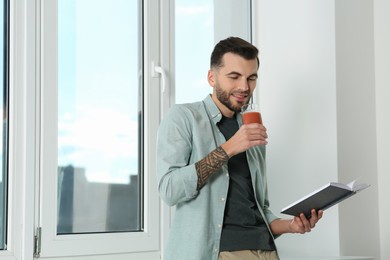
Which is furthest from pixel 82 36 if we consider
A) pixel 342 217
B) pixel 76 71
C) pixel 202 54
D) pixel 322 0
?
pixel 342 217

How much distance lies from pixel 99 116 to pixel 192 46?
0.62m

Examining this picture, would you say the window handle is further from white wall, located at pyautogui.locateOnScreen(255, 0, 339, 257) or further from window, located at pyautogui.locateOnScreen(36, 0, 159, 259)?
white wall, located at pyautogui.locateOnScreen(255, 0, 339, 257)

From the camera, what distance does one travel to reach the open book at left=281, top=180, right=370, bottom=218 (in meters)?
2.08

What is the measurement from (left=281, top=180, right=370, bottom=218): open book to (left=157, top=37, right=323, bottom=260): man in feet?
0.20

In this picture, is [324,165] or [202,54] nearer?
[324,165]

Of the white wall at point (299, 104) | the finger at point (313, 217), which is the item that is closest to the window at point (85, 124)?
the white wall at point (299, 104)

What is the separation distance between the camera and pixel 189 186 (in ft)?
6.89

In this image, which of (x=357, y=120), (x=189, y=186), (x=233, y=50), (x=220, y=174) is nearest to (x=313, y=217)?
(x=220, y=174)

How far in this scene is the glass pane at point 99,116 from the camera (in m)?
2.88

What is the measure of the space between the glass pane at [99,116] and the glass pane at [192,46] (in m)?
0.22

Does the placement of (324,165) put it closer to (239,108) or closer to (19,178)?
(239,108)

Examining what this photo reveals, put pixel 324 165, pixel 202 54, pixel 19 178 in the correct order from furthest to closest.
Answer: pixel 202 54, pixel 324 165, pixel 19 178

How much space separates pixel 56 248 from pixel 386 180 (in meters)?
1.52

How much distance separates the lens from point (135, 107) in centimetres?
309
